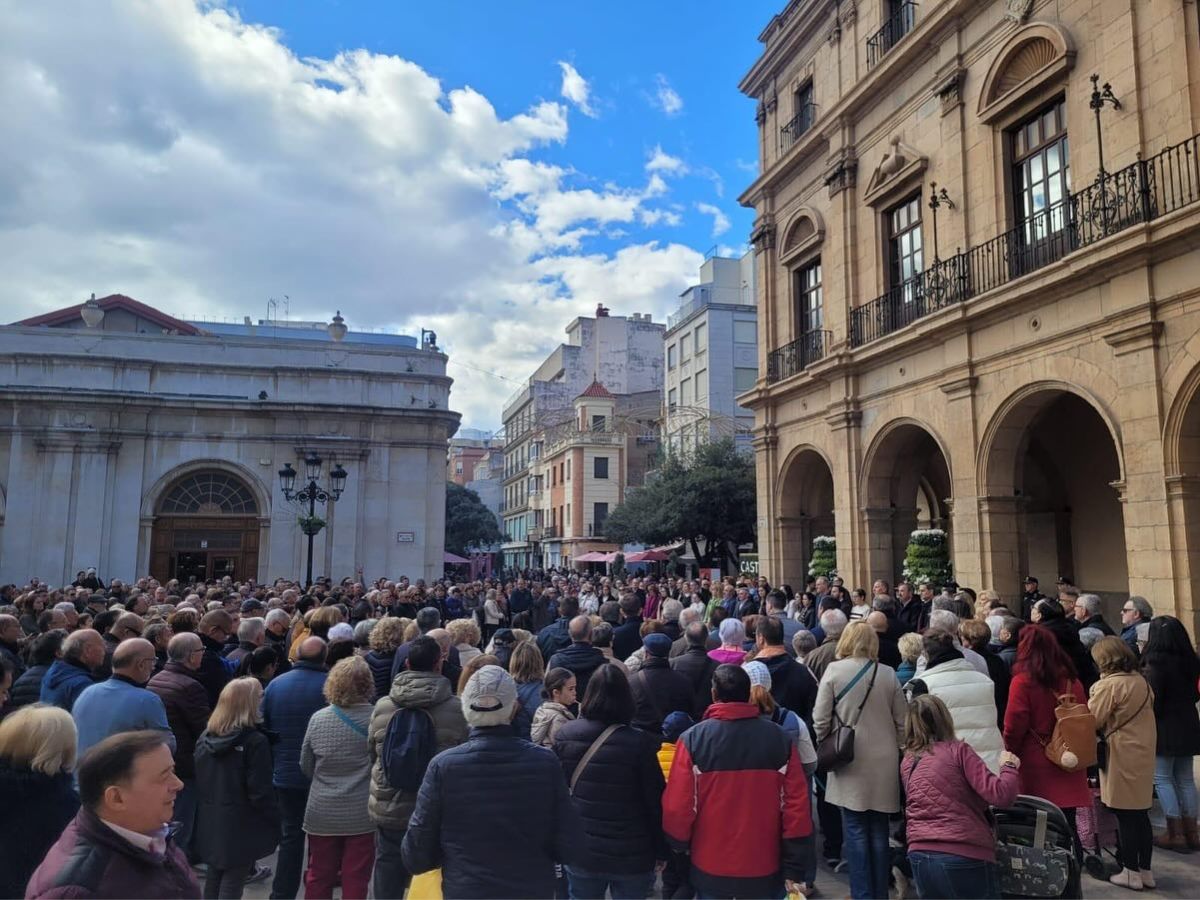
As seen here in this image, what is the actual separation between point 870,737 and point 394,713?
9.56 feet

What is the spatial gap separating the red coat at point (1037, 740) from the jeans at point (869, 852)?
1.15 m

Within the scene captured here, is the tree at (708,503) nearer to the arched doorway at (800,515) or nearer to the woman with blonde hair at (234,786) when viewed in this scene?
the arched doorway at (800,515)

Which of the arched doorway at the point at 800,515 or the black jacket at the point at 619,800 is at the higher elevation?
the arched doorway at the point at 800,515

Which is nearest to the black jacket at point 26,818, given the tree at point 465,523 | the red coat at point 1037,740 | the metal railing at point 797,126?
the red coat at point 1037,740

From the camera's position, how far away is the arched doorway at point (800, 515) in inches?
804

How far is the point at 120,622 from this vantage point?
6.70m

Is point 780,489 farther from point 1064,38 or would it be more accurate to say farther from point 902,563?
point 1064,38

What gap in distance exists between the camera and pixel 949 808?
3.96 m

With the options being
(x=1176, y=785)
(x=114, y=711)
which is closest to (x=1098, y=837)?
(x=1176, y=785)

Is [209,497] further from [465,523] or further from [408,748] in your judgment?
[465,523]

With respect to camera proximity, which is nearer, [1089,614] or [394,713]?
[394,713]

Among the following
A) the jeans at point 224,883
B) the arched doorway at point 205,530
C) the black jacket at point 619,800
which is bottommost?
the jeans at point 224,883

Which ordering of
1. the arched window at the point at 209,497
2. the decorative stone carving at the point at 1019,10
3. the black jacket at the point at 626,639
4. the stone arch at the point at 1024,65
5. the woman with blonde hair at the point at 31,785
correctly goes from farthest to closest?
the arched window at the point at 209,497, the decorative stone carving at the point at 1019,10, the stone arch at the point at 1024,65, the black jacket at the point at 626,639, the woman with blonde hair at the point at 31,785

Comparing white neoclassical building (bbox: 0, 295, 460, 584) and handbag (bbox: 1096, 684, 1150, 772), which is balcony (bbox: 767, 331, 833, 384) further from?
handbag (bbox: 1096, 684, 1150, 772)
